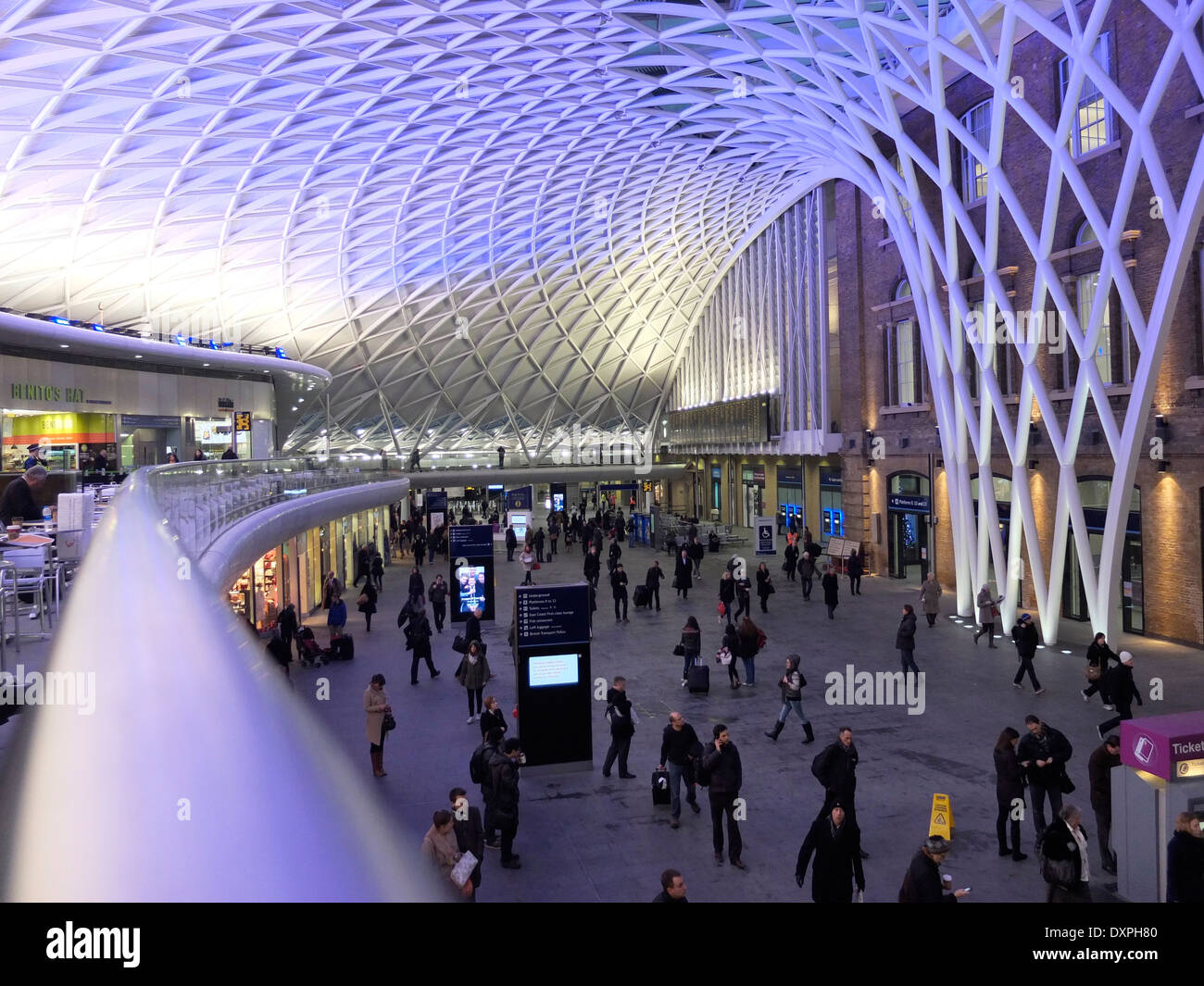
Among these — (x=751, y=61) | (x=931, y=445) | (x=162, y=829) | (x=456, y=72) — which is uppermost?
(x=751, y=61)

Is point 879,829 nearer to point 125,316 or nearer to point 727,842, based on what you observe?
point 727,842

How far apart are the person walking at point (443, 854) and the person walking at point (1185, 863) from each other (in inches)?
220

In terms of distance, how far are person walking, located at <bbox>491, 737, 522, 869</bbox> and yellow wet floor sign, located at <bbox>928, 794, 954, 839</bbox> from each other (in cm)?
441

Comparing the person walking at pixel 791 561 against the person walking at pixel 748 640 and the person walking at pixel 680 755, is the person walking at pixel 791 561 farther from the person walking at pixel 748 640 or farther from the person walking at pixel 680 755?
the person walking at pixel 680 755

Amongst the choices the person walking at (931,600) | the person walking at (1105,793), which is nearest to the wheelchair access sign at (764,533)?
the person walking at (931,600)

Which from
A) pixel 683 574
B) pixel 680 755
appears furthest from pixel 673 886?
pixel 683 574

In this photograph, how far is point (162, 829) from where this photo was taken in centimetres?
294

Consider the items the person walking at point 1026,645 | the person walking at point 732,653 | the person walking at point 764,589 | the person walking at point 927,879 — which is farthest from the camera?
the person walking at point 764,589

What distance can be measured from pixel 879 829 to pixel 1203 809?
303 cm

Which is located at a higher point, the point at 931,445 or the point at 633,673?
the point at 931,445

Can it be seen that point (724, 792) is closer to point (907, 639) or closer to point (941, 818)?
point (941, 818)

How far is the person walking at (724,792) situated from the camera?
8.51 meters
